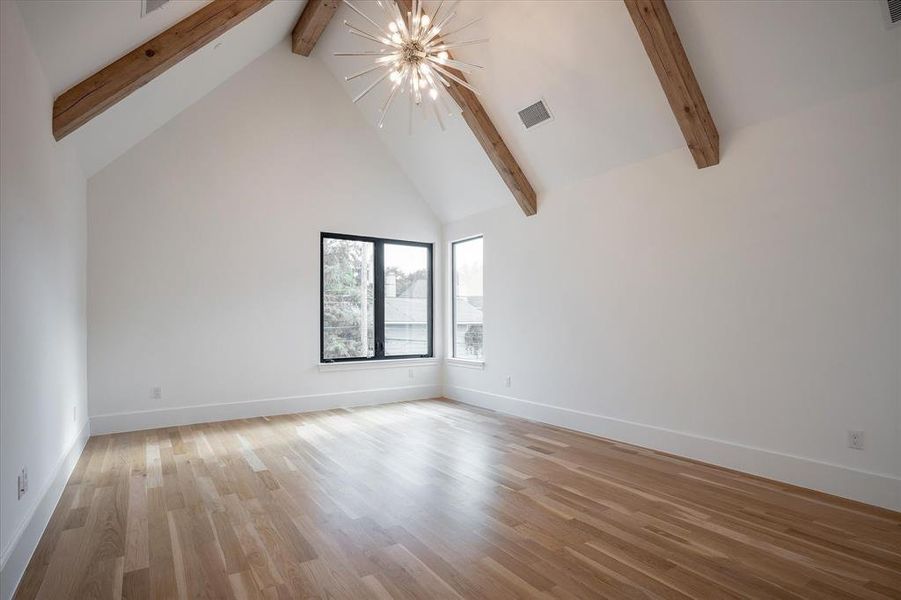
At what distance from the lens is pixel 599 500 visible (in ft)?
10.2

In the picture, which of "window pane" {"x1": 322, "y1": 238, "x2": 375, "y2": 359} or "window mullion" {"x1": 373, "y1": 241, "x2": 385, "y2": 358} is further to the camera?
"window mullion" {"x1": 373, "y1": 241, "x2": 385, "y2": 358}

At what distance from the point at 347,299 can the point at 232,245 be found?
1.52m

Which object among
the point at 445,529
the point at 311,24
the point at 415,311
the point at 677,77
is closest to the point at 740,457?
the point at 445,529

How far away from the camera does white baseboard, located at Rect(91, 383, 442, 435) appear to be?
4.89 m

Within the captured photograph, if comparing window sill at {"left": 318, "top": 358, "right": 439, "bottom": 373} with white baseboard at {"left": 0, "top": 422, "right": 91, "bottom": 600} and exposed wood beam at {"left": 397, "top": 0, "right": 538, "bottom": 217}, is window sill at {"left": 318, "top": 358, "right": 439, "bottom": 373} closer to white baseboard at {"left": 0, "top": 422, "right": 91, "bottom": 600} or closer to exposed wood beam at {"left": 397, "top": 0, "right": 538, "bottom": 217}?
exposed wood beam at {"left": 397, "top": 0, "right": 538, "bottom": 217}

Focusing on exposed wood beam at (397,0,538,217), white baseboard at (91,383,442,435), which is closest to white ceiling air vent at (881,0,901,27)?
exposed wood beam at (397,0,538,217)

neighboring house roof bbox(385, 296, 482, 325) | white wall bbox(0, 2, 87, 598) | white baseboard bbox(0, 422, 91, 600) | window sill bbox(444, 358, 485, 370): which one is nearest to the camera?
white baseboard bbox(0, 422, 91, 600)

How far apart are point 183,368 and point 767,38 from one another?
5.78 meters

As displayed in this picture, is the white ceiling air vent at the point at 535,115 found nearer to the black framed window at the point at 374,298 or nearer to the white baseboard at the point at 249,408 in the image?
the black framed window at the point at 374,298

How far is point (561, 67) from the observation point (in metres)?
4.17

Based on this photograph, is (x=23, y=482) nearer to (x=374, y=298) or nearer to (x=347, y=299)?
(x=347, y=299)

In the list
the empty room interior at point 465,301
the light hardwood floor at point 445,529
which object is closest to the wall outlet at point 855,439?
the empty room interior at point 465,301

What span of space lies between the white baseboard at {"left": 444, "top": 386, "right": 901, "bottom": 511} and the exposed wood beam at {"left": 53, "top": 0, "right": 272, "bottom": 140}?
4510mm

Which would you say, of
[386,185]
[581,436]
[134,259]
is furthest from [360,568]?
[386,185]
